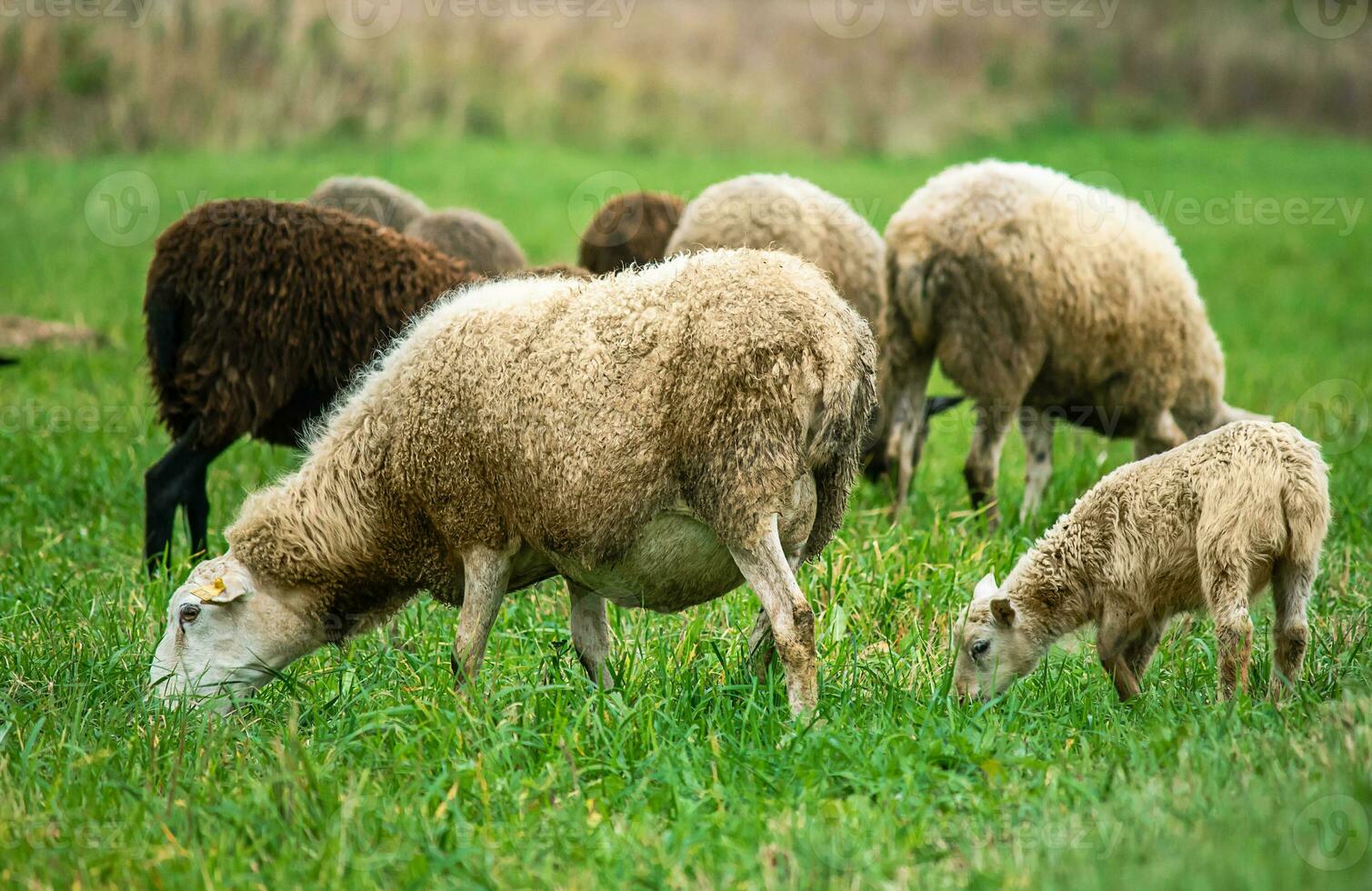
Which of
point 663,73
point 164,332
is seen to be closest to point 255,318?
point 164,332

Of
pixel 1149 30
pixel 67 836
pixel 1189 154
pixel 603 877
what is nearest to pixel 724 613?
pixel 603 877

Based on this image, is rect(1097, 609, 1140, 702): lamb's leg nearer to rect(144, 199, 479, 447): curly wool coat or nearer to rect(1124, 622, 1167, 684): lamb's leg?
rect(1124, 622, 1167, 684): lamb's leg

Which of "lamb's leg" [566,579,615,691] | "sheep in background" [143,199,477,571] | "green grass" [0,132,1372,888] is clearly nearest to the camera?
"green grass" [0,132,1372,888]

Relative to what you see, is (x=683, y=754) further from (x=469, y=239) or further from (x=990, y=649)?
(x=469, y=239)

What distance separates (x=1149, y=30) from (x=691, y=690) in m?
21.2

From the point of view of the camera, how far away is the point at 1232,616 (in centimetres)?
392

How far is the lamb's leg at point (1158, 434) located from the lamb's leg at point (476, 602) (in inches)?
162

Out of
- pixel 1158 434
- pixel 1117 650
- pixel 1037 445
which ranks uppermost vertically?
pixel 1117 650

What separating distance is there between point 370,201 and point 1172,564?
19.4 feet

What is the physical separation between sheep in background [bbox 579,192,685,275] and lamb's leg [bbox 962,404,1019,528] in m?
2.89

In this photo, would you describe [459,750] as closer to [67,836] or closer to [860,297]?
[67,836]

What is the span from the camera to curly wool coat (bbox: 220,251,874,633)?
12.2 feet

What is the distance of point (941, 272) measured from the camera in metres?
6.49

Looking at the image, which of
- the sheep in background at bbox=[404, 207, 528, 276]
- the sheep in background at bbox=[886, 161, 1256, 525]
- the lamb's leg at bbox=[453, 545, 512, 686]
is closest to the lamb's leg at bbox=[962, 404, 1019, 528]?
the sheep in background at bbox=[886, 161, 1256, 525]
